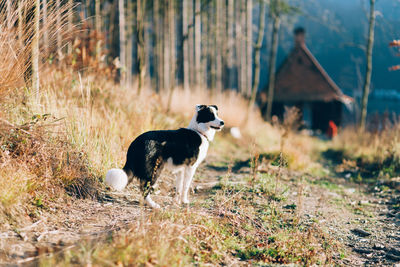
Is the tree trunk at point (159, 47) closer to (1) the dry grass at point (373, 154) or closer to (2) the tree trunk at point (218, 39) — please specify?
(2) the tree trunk at point (218, 39)

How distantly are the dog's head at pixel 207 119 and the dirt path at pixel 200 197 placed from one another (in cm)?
111

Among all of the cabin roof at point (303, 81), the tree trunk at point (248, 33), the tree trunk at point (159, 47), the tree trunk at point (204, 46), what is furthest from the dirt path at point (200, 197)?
the cabin roof at point (303, 81)

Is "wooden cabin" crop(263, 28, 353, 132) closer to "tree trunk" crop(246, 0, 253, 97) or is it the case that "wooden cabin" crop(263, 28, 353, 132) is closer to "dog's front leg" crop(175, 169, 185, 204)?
"tree trunk" crop(246, 0, 253, 97)

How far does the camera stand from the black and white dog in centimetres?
430

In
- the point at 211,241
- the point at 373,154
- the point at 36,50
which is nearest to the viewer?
the point at 211,241

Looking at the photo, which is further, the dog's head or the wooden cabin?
the wooden cabin

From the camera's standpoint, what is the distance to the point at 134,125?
272 inches

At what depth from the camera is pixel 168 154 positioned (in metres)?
4.49

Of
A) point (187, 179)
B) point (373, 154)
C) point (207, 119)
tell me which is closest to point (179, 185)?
point (187, 179)

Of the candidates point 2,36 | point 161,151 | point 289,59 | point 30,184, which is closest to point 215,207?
point 161,151

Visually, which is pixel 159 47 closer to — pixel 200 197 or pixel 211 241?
pixel 200 197

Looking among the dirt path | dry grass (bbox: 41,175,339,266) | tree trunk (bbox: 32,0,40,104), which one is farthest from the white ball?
tree trunk (bbox: 32,0,40,104)

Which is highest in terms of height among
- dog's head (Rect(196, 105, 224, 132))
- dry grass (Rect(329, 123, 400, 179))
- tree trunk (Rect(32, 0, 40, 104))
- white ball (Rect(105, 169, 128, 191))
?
tree trunk (Rect(32, 0, 40, 104))

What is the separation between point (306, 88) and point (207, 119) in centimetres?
1989
